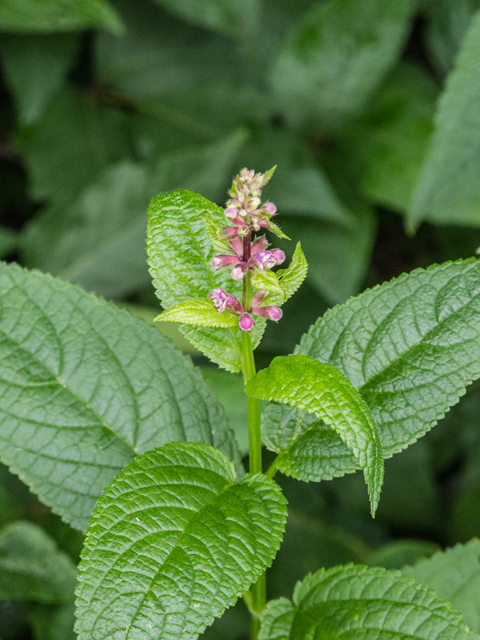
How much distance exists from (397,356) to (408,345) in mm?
21

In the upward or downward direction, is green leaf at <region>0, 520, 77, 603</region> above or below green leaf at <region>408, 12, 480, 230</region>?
below

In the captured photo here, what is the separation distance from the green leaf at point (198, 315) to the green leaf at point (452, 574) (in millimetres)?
696

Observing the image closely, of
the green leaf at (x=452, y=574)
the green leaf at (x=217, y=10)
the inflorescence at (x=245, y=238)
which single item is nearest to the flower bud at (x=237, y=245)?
the inflorescence at (x=245, y=238)

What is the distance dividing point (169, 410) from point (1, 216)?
1.50 metres

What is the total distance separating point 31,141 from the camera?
73.4 inches

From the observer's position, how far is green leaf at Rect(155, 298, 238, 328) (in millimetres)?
644

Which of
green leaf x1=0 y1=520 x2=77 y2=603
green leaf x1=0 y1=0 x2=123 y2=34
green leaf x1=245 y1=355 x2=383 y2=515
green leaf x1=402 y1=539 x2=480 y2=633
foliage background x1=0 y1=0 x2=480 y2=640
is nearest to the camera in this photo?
green leaf x1=245 y1=355 x2=383 y2=515

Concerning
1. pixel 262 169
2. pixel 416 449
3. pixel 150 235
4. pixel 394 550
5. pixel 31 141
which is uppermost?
pixel 262 169

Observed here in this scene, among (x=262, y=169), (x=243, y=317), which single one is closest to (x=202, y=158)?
(x=262, y=169)

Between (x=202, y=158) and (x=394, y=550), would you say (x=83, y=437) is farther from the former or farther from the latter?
(x=202, y=158)

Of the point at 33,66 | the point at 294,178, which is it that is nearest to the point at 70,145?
the point at 33,66

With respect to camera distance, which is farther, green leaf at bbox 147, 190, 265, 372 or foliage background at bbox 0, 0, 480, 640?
foliage background at bbox 0, 0, 480, 640

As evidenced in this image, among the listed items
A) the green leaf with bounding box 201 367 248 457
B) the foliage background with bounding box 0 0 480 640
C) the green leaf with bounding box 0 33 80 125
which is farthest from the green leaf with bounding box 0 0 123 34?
the green leaf with bounding box 201 367 248 457

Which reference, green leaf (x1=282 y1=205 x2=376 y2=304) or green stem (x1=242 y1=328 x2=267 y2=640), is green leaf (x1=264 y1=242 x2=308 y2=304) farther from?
green leaf (x1=282 y1=205 x2=376 y2=304)
